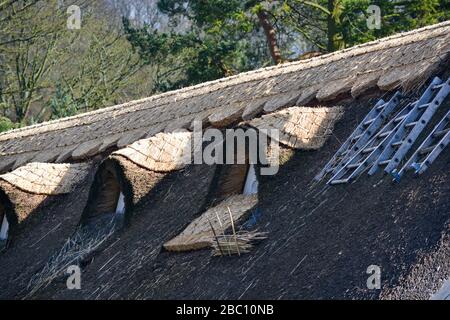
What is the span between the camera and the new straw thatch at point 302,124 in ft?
33.7

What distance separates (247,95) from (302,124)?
7.89 feet

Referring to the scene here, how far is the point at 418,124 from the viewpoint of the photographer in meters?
9.15

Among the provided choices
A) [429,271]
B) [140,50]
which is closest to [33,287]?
[429,271]

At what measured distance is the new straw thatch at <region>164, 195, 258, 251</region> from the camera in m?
9.75

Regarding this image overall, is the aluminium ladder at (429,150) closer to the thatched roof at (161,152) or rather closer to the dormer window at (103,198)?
the thatched roof at (161,152)

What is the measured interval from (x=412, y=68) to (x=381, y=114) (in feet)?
1.95

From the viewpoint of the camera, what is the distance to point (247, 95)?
1284 centimetres

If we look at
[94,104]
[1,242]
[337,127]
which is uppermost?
[337,127]

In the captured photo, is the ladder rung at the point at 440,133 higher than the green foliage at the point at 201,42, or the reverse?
the ladder rung at the point at 440,133

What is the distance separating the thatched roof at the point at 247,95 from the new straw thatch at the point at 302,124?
404 mm

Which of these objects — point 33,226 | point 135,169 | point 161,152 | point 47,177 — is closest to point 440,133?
point 135,169

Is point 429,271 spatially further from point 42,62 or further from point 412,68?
point 42,62

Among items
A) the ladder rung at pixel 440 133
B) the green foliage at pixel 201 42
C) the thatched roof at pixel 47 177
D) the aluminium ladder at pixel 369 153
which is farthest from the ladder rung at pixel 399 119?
the green foliage at pixel 201 42

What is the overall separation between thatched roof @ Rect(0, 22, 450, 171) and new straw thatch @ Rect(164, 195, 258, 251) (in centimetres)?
164
